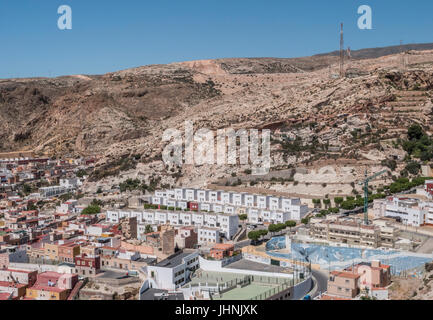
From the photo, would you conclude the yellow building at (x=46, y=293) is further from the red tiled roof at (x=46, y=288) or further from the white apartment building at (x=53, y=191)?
the white apartment building at (x=53, y=191)

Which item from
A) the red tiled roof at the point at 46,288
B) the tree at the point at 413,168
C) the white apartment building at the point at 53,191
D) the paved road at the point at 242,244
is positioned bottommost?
the paved road at the point at 242,244

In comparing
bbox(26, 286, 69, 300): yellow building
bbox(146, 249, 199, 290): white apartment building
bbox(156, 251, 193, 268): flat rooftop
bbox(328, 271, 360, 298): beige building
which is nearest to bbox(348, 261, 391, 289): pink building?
bbox(328, 271, 360, 298): beige building

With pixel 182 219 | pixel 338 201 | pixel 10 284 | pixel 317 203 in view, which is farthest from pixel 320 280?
pixel 317 203

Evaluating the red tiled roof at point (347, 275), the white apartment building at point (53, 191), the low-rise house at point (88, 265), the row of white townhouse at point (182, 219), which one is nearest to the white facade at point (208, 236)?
the row of white townhouse at point (182, 219)

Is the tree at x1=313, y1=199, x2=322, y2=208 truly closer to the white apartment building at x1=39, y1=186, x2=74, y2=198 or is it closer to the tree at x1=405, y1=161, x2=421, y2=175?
the tree at x1=405, y1=161, x2=421, y2=175

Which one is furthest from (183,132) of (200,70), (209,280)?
(200,70)

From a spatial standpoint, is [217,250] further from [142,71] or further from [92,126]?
[142,71]
